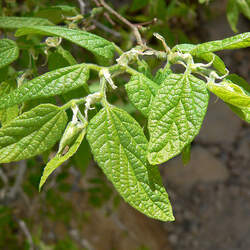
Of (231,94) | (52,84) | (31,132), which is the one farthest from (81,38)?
(231,94)

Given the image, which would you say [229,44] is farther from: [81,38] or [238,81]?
[81,38]

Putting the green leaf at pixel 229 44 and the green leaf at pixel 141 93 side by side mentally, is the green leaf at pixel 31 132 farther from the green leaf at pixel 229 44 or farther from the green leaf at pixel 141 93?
the green leaf at pixel 229 44

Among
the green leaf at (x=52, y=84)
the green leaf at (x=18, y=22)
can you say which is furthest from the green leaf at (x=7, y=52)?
the green leaf at (x=52, y=84)

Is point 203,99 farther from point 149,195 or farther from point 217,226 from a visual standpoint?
point 217,226

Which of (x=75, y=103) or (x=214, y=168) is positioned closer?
(x=75, y=103)

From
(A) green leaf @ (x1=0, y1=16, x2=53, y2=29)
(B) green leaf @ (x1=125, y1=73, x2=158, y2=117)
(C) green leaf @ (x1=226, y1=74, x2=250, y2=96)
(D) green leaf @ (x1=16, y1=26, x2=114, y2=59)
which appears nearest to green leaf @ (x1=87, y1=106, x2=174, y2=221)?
(B) green leaf @ (x1=125, y1=73, x2=158, y2=117)

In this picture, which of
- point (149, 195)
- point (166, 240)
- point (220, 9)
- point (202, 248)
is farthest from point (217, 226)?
point (149, 195)
